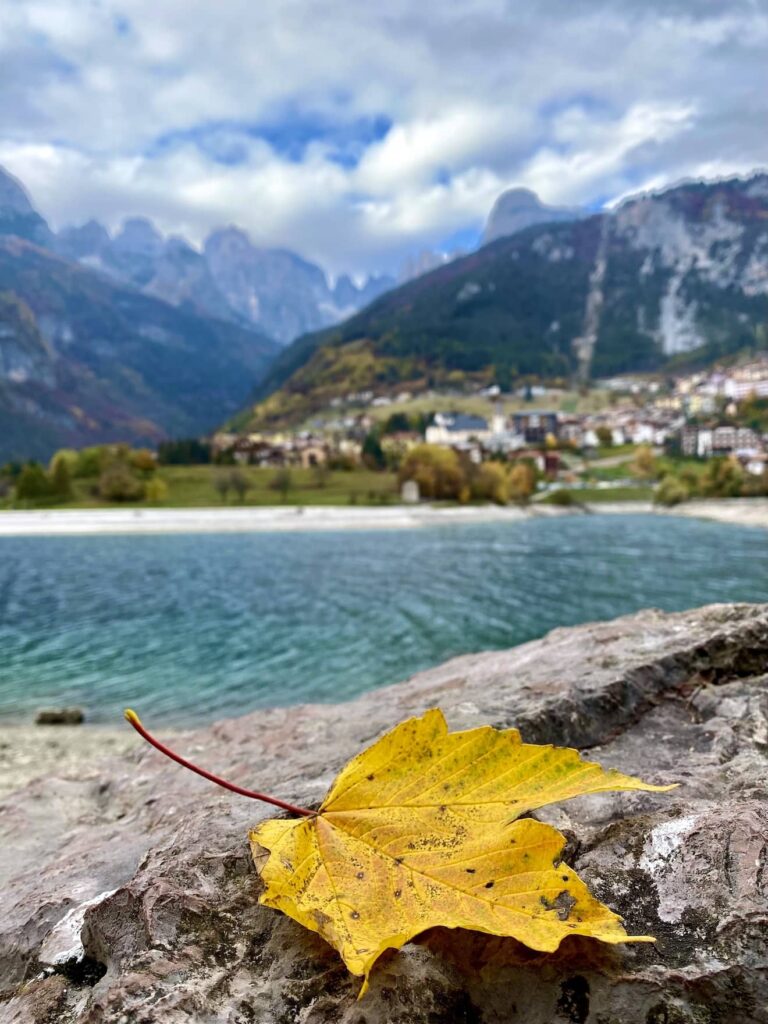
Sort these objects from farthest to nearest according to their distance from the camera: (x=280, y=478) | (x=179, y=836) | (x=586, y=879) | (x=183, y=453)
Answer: (x=183, y=453) < (x=280, y=478) < (x=179, y=836) < (x=586, y=879)

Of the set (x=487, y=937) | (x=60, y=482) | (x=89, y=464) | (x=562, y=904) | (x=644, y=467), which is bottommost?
(x=644, y=467)

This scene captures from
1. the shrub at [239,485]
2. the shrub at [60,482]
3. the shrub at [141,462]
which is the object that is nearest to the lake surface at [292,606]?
the shrub at [239,485]

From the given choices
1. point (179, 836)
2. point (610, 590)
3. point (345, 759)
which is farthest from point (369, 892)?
point (610, 590)

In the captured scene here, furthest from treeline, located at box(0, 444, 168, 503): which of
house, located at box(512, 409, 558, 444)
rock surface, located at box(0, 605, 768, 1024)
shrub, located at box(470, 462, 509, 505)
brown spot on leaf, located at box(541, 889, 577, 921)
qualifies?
house, located at box(512, 409, 558, 444)

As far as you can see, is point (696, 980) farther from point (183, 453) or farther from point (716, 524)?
point (183, 453)

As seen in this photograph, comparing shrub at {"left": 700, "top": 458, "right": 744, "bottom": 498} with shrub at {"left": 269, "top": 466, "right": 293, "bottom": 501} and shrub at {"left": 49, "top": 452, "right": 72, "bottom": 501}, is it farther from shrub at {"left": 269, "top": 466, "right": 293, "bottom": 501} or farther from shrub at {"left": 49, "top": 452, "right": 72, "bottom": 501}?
shrub at {"left": 49, "top": 452, "right": 72, "bottom": 501}

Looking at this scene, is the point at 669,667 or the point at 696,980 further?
the point at 669,667

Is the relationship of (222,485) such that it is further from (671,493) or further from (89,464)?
(671,493)

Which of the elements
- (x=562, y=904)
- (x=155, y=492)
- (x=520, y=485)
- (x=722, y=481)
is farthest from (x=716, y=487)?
(x=562, y=904)
